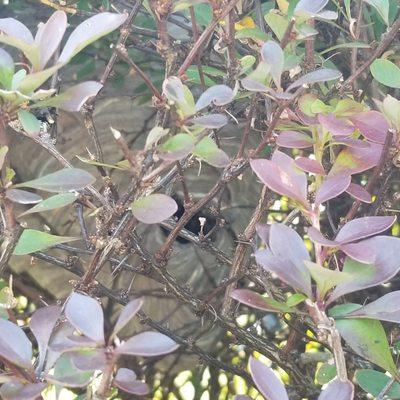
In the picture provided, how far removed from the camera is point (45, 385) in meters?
0.49

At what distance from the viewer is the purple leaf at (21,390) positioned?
1.55ft

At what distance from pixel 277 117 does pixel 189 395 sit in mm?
914

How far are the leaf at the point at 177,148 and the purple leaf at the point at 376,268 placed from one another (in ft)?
0.44

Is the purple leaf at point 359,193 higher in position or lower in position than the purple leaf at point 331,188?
lower

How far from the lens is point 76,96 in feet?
1.73

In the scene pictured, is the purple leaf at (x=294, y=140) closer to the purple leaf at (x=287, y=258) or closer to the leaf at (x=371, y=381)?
the purple leaf at (x=287, y=258)

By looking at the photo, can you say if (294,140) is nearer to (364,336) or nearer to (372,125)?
(372,125)

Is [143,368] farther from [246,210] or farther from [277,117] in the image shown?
[277,117]

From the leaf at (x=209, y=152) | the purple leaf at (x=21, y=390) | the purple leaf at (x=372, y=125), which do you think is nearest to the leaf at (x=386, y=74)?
the purple leaf at (x=372, y=125)

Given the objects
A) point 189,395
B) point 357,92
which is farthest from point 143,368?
point 357,92

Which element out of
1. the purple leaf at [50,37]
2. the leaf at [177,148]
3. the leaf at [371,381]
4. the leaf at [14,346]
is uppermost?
the purple leaf at [50,37]

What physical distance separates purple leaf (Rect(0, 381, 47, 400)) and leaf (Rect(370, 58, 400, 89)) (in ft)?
1.32

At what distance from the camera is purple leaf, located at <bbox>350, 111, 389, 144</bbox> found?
0.61m

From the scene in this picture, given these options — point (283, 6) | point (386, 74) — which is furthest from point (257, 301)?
point (283, 6)
